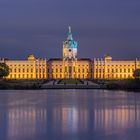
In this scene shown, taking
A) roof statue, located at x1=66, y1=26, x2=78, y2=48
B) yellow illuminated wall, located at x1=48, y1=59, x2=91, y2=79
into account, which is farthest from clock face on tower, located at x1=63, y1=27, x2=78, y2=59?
yellow illuminated wall, located at x1=48, y1=59, x2=91, y2=79

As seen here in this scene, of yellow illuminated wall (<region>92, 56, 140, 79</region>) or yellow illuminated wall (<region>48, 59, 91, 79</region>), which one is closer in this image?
yellow illuminated wall (<region>92, 56, 140, 79</region>)

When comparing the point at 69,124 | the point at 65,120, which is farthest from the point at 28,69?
the point at 69,124

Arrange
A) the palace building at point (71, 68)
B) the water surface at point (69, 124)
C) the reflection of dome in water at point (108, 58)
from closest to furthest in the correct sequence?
the water surface at point (69, 124) → the palace building at point (71, 68) → the reflection of dome in water at point (108, 58)

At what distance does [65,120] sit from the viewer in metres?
18.2

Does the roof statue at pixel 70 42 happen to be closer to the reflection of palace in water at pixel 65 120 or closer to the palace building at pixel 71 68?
the palace building at pixel 71 68

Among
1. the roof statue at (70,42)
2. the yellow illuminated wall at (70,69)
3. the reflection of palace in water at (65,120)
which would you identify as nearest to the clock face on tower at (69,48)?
the roof statue at (70,42)

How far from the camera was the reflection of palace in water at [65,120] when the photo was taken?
1582cm

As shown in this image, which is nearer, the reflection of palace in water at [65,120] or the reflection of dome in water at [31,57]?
the reflection of palace in water at [65,120]

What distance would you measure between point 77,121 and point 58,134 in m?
3.04

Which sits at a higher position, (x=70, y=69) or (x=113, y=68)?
(x=113, y=68)

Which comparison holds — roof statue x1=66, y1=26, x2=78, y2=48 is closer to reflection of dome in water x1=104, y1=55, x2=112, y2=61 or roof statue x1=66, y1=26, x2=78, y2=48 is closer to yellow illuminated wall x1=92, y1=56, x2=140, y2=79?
reflection of dome in water x1=104, y1=55, x2=112, y2=61

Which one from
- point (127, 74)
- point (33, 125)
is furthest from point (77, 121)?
point (127, 74)

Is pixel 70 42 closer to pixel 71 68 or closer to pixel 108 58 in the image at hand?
pixel 108 58

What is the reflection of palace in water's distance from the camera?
15820 millimetres
